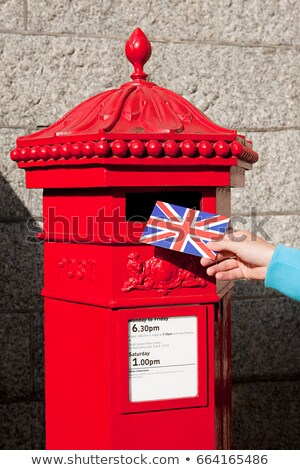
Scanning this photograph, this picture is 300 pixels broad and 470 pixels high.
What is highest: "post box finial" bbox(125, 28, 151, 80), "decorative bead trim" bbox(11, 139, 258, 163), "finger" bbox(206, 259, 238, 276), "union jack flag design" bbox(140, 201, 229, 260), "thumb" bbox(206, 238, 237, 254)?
"post box finial" bbox(125, 28, 151, 80)

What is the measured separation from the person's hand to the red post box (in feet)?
0.25

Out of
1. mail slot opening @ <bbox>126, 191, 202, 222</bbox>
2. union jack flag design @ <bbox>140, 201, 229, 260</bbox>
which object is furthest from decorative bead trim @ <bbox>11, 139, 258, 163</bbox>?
mail slot opening @ <bbox>126, 191, 202, 222</bbox>

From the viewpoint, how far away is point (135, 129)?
2357 millimetres

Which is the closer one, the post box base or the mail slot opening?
the post box base

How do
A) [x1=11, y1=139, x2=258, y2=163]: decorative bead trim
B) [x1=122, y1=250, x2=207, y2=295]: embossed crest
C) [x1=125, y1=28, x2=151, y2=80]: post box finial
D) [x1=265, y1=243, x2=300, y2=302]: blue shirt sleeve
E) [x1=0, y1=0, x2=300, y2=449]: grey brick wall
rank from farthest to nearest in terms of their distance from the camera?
[x1=0, y1=0, x2=300, y2=449]: grey brick wall
[x1=125, y1=28, x2=151, y2=80]: post box finial
[x1=122, y1=250, x2=207, y2=295]: embossed crest
[x1=11, y1=139, x2=258, y2=163]: decorative bead trim
[x1=265, y1=243, x2=300, y2=302]: blue shirt sleeve

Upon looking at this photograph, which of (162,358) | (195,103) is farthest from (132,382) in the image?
(195,103)

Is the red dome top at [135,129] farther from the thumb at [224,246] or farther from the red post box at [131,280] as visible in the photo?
the thumb at [224,246]

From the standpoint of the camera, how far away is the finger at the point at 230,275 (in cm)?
242

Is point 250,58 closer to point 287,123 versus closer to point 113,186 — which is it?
point 287,123

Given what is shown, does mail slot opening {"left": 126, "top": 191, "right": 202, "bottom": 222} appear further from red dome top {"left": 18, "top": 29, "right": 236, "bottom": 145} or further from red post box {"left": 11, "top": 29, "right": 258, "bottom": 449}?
red dome top {"left": 18, "top": 29, "right": 236, "bottom": 145}

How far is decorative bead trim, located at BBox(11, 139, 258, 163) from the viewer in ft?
7.42

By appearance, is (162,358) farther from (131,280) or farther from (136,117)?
(136,117)

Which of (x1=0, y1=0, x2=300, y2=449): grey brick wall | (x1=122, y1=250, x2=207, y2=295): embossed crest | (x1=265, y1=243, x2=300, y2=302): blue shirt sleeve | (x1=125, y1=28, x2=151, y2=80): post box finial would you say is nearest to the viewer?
(x1=265, y1=243, x2=300, y2=302): blue shirt sleeve

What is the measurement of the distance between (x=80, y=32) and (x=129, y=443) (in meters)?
2.37
